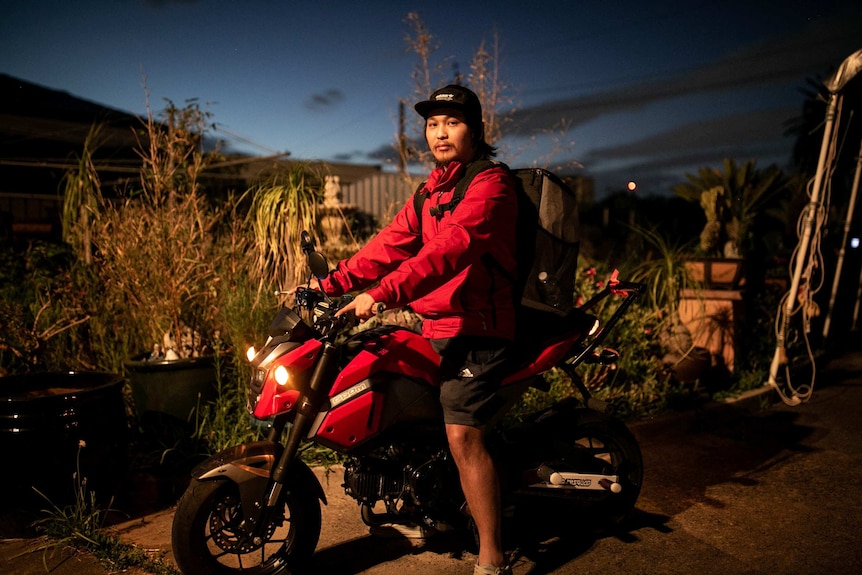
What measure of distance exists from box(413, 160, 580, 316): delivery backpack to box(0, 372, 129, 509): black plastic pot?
7.40 feet

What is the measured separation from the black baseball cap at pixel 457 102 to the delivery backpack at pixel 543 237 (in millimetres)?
223

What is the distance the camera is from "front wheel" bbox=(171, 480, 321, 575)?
2.59 metres

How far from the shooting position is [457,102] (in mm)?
2762

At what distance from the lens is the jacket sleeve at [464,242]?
2.45 meters

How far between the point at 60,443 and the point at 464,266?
7.98 ft

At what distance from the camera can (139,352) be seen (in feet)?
16.3

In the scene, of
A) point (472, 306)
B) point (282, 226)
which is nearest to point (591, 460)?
point (472, 306)

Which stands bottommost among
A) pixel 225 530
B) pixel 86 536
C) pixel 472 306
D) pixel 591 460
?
pixel 86 536

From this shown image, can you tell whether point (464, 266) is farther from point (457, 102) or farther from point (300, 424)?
point (300, 424)

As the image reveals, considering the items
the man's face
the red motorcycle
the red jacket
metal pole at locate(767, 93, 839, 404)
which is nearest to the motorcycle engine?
the red motorcycle

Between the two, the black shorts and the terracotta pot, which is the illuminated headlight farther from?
the terracotta pot

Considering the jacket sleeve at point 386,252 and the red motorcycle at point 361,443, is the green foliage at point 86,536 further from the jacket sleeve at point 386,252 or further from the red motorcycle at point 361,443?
the jacket sleeve at point 386,252

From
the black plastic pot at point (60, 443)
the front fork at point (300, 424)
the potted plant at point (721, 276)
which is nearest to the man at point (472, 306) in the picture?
the front fork at point (300, 424)

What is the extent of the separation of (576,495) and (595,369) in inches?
97.3
